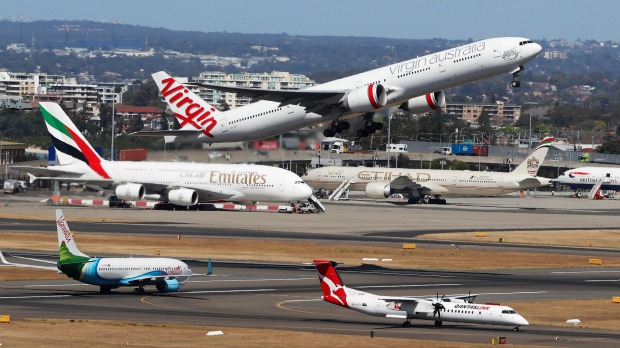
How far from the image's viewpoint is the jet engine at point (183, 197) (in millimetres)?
113250

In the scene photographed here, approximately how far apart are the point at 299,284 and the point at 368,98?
17802 millimetres

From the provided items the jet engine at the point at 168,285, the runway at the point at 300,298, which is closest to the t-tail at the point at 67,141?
the runway at the point at 300,298

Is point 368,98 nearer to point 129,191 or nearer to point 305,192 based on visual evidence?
point 305,192

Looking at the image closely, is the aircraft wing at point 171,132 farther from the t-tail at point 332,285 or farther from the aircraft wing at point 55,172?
the t-tail at point 332,285

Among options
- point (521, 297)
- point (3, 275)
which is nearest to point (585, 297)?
point (521, 297)

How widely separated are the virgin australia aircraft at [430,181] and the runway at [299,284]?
25911 millimetres

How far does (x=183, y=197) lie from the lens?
113 metres

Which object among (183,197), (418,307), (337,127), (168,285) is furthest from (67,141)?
(418,307)

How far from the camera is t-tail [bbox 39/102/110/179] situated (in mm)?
114188

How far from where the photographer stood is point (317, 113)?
268 ft

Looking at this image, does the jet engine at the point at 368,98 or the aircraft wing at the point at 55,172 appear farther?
the aircraft wing at the point at 55,172

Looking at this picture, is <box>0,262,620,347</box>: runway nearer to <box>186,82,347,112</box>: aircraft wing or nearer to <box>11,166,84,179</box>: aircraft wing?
<box>186,82,347,112</box>: aircraft wing

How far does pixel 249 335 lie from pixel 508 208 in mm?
88173

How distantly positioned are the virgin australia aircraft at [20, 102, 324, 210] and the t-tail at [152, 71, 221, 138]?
1464 centimetres
